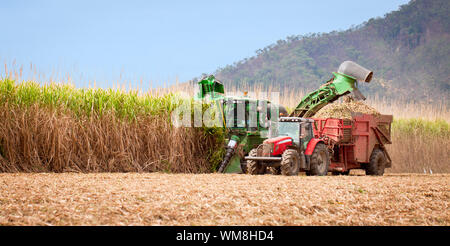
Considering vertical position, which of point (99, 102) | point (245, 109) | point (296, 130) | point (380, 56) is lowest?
point (296, 130)

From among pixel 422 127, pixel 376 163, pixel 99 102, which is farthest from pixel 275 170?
pixel 422 127

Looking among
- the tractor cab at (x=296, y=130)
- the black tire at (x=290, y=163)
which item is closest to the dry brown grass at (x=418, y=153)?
the tractor cab at (x=296, y=130)

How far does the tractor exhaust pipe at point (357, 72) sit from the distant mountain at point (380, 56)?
4059cm

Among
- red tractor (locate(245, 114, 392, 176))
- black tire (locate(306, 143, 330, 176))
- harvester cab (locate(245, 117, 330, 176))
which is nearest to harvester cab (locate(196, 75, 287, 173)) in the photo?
red tractor (locate(245, 114, 392, 176))

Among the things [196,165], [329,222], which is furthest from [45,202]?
[196,165]

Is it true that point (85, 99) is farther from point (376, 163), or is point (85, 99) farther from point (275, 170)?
point (376, 163)

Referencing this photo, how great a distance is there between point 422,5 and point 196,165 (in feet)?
188

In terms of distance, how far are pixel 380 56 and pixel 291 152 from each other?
53.2 meters

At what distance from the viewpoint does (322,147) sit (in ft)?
31.0

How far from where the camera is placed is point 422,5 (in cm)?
5938

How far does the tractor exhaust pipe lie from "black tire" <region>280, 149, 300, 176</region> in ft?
10.3

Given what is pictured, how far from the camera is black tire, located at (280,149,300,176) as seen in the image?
8695 mm

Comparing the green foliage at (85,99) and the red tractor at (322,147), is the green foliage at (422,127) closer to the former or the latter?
the red tractor at (322,147)

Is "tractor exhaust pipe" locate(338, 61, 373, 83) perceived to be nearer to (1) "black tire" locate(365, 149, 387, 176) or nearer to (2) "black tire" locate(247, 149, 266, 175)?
(1) "black tire" locate(365, 149, 387, 176)
